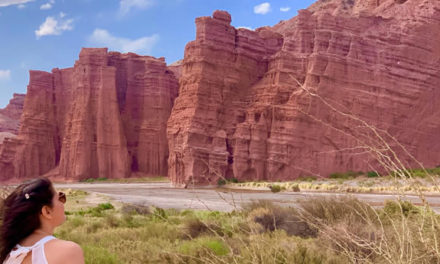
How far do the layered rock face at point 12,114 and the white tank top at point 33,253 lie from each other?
110 meters

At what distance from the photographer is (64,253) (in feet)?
6.40

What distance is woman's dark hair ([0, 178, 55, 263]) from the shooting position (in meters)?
2.16

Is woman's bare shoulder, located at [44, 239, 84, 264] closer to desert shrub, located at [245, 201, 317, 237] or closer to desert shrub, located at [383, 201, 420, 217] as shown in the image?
desert shrub, located at [383, 201, 420, 217]

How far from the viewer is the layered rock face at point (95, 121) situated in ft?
223

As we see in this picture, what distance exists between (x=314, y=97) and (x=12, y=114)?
91385 mm

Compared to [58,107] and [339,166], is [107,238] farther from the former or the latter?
[58,107]

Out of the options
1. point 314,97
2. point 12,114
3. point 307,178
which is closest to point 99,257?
point 307,178

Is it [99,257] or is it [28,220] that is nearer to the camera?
[28,220]

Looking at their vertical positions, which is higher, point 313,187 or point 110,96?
point 110,96

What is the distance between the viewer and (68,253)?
195cm

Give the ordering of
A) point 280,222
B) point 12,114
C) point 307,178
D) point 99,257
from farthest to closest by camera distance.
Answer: point 12,114 → point 307,178 → point 280,222 → point 99,257

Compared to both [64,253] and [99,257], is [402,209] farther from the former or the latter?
[99,257]

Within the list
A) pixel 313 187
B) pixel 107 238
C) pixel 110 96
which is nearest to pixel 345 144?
pixel 313 187

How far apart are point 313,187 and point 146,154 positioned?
45575mm
